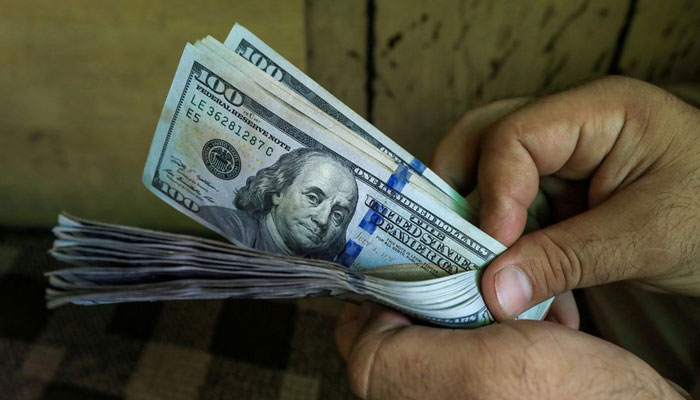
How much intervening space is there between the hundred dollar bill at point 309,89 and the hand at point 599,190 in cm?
9

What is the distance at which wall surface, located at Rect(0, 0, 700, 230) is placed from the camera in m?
0.79

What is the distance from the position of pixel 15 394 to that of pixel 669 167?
3.38 feet

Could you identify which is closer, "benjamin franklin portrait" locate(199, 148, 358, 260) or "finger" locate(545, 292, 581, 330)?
"benjamin franklin portrait" locate(199, 148, 358, 260)

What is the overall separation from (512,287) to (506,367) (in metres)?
0.09

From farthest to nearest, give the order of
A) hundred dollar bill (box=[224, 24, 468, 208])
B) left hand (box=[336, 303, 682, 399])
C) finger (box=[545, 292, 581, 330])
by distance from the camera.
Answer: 1. finger (box=[545, 292, 581, 330])
2. hundred dollar bill (box=[224, 24, 468, 208])
3. left hand (box=[336, 303, 682, 399])

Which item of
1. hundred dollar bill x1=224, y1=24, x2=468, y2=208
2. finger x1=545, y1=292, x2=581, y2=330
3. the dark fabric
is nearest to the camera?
hundred dollar bill x1=224, y1=24, x2=468, y2=208

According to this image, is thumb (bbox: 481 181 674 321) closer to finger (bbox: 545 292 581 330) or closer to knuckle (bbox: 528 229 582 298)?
knuckle (bbox: 528 229 582 298)

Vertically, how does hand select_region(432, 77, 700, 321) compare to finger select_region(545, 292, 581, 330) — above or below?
above

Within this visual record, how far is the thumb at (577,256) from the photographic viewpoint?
21.1 inches

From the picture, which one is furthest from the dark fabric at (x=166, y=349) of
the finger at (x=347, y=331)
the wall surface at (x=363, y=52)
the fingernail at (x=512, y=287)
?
the fingernail at (x=512, y=287)

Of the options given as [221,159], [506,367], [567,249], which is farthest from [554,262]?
[221,159]

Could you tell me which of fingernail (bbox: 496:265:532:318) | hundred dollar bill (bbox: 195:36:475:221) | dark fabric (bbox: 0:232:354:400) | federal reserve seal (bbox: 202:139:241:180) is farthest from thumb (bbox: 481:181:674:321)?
dark fabric (bbox: 0:232:354:400)

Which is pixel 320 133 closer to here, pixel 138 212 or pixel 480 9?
pixel 480 9

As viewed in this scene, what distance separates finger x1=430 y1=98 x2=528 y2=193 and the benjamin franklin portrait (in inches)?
6.8
